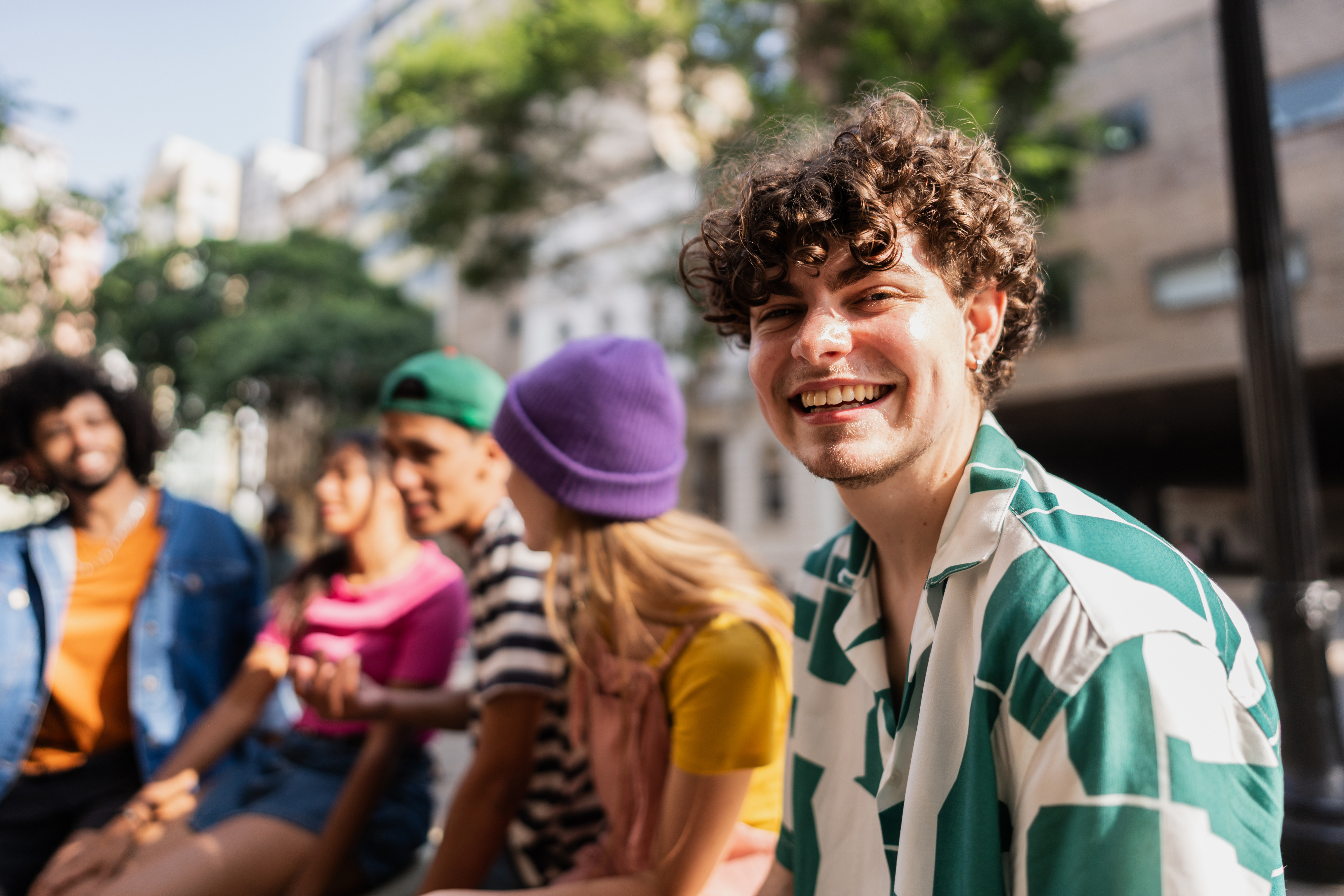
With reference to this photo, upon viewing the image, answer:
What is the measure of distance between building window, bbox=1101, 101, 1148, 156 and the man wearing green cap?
17715 millimetres

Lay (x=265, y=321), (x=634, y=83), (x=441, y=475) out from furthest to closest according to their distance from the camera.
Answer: (x=265, y=321) < (x=634, y=83) < (x=441, y=475)

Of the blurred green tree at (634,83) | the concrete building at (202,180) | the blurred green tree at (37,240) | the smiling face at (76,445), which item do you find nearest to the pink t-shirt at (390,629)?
the smiling face at (76,445)

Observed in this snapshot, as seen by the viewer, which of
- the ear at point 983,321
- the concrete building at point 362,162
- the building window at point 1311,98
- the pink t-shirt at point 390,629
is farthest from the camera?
the concrete building at point 362,162

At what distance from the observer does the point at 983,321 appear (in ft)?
4.65

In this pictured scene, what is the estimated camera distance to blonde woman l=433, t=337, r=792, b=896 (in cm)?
164

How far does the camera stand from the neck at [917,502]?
1.32m

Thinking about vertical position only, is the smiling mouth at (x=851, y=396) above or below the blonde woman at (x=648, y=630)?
above

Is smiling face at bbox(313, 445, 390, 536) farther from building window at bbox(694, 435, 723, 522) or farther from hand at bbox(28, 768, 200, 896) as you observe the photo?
building window at bbox(694, 435, 723, 522)

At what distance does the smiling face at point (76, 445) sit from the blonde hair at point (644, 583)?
2.12 m

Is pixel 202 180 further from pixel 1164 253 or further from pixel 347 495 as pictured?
pixel 347 495

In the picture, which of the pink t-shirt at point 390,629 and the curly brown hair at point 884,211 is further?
the pink t-shirt at point 390,629

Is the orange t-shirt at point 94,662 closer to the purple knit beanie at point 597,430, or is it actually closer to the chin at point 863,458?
the purple knit beanie at point 597,430

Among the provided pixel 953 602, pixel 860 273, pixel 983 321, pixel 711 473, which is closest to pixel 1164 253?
pixel 711 473

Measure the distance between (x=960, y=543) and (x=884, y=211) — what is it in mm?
508
